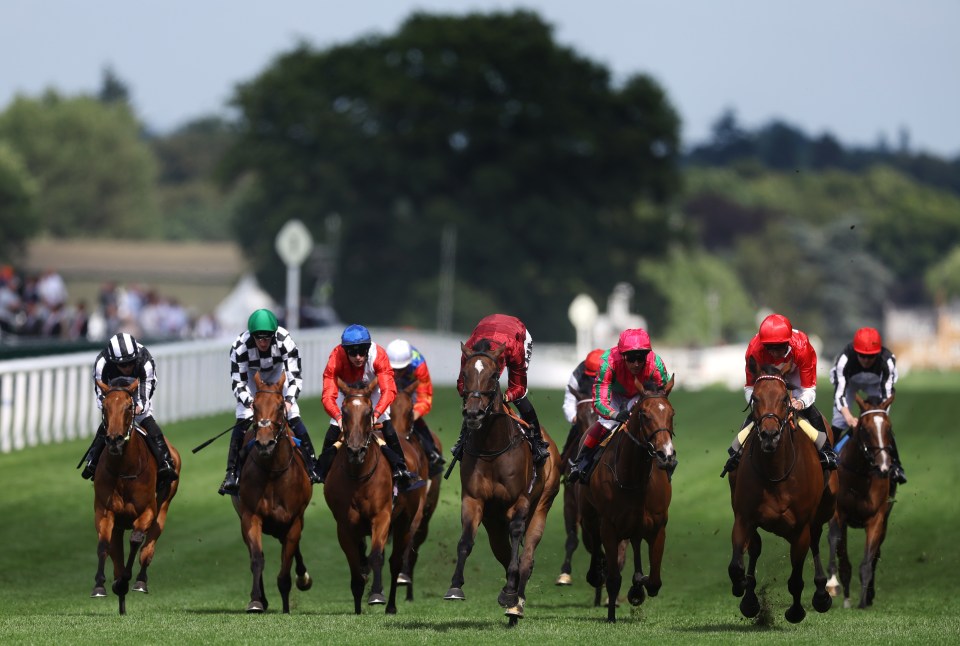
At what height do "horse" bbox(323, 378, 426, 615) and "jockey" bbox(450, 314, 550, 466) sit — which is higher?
"jockey" bbox(450, 314, 550, 466)

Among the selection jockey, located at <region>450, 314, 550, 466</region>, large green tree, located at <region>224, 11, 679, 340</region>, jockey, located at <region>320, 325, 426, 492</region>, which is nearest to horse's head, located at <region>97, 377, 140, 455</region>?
jockey, located at <region>320, 325, 426, 492</region>

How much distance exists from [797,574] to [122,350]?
4963 mm

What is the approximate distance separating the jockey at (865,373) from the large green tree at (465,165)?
48.4 metres

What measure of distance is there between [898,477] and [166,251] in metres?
93.7

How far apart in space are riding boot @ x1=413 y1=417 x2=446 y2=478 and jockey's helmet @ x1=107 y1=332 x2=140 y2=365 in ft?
9.50

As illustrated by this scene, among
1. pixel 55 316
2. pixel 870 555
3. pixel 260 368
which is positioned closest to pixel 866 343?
pixel 870 555

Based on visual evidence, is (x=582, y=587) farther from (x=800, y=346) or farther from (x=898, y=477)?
(x=800, y=346)

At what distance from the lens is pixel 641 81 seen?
66812mm

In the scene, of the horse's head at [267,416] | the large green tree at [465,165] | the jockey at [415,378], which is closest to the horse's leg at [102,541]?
the horse's head at [267,416]

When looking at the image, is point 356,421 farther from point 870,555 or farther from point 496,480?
point 870,555

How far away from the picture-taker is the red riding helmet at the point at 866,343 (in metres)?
15.0

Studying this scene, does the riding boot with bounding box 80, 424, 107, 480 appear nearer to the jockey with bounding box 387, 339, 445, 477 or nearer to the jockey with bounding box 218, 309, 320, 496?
the jockey with bounding box 218, 309, 320, 496

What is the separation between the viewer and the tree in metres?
115

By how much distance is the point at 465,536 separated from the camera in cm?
1273
